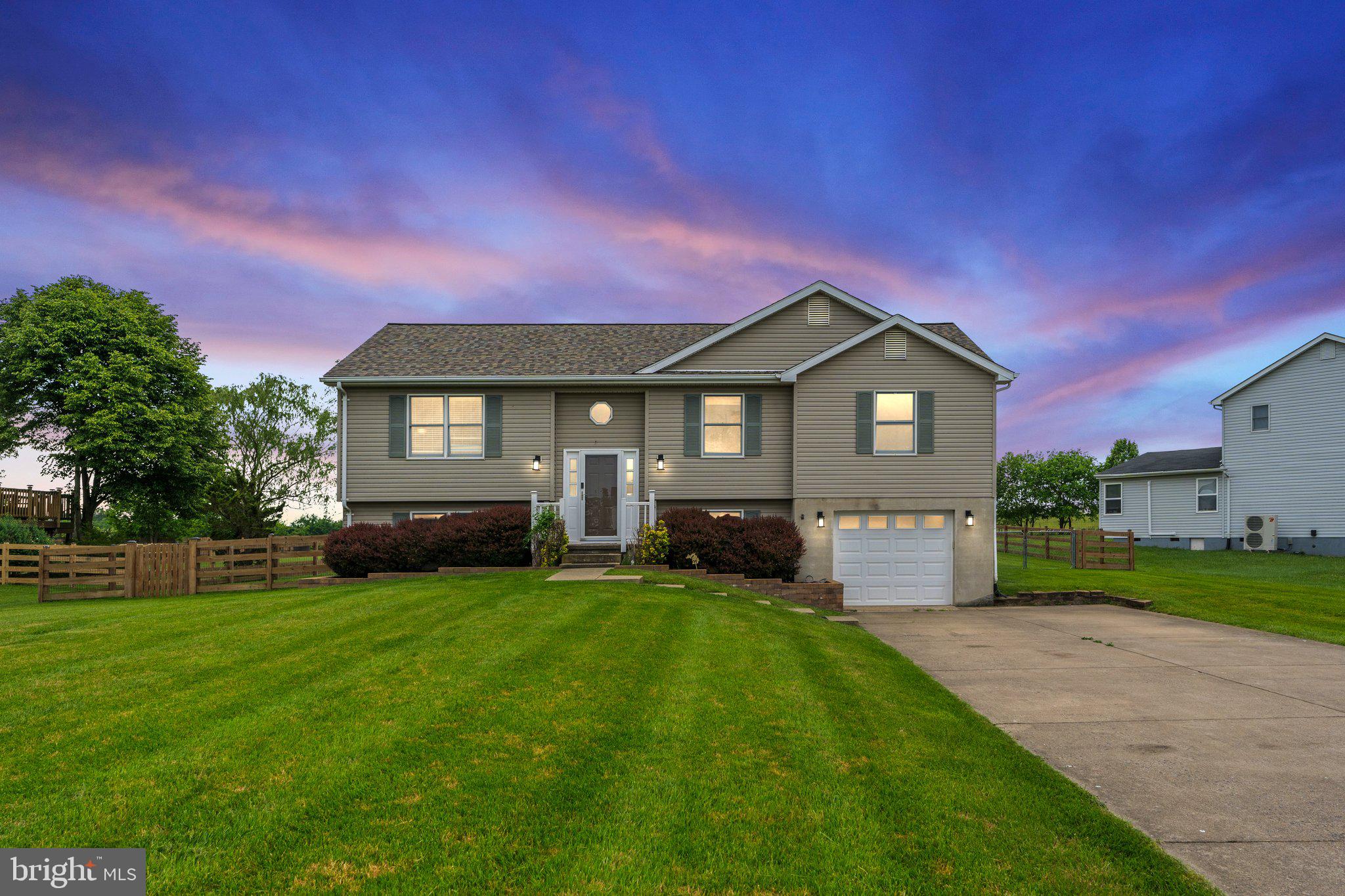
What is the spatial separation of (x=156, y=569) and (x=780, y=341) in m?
15.6

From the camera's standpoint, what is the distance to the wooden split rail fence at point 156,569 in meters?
13.1

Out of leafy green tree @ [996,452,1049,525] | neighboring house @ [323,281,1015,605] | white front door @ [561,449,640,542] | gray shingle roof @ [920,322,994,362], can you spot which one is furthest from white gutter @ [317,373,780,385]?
leafy green tree @ [996,452,1049,525]

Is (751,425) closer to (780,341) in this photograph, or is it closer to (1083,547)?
(780,341)

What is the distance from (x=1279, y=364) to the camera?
989 inches

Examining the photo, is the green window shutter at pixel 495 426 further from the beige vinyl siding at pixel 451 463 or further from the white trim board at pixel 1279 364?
the white trim board at pixel 1279 364

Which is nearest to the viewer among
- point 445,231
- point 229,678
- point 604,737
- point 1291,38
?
point 604,737

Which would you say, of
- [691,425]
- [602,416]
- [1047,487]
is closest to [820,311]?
[691,425]

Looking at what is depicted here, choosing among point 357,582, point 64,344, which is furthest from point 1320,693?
point 64,344

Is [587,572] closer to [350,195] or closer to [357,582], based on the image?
[357,582]

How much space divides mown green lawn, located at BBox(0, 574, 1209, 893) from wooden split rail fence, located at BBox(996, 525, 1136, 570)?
1867cm

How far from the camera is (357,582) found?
1301 cm

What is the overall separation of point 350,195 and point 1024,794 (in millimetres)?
19449

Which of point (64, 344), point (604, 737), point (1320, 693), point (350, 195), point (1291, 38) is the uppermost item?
point (1291, 38)

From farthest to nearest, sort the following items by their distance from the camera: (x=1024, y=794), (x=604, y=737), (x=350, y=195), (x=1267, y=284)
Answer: (x=1267, y=284) < (x=350, y=195) < (x=604, y=737) < (x=1024, y=794)
